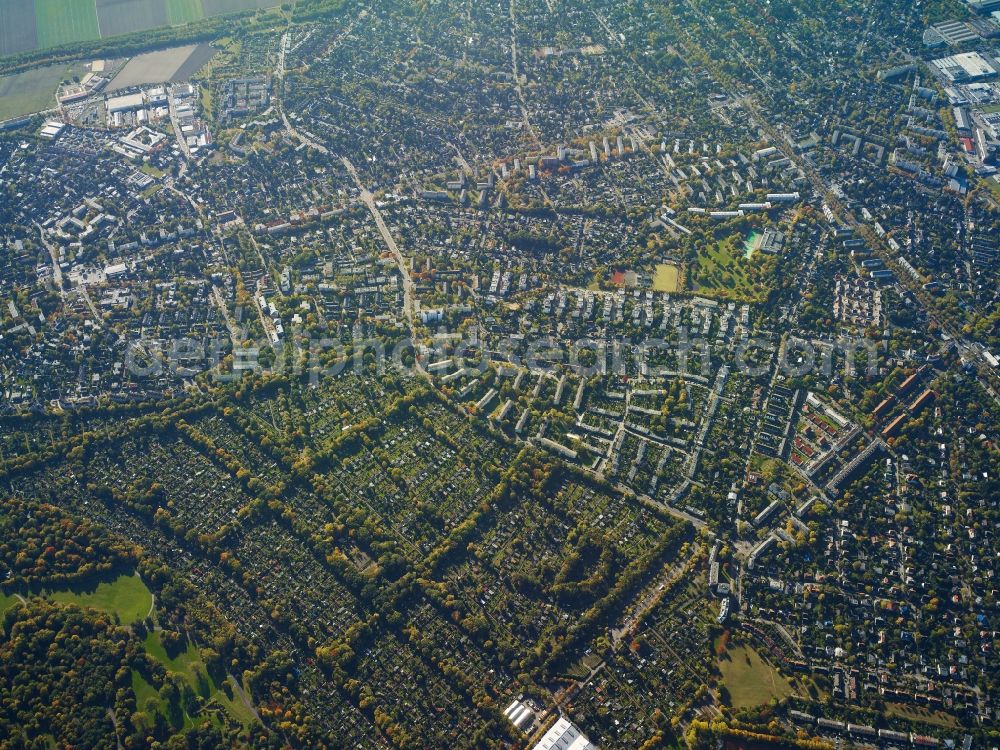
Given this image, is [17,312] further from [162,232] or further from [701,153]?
[701,153]

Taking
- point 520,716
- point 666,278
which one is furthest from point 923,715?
point 666,278

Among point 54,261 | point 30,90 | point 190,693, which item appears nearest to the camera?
point 190,693

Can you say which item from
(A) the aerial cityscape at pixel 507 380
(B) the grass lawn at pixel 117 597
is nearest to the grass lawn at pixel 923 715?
(A) the aerial cityscape at pixel 507 380

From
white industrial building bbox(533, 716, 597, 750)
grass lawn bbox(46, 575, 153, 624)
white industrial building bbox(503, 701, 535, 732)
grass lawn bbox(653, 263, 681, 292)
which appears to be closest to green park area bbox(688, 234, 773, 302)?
grass lawn bbox(653, 263, 681, 292)

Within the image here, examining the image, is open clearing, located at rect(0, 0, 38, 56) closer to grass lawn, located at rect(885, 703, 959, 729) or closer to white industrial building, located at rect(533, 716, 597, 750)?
white industrial building, located at rect(533, 716, 597, 750)

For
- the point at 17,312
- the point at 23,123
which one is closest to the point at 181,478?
the point at 17,312

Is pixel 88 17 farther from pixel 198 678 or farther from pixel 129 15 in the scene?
pixel 198 678
